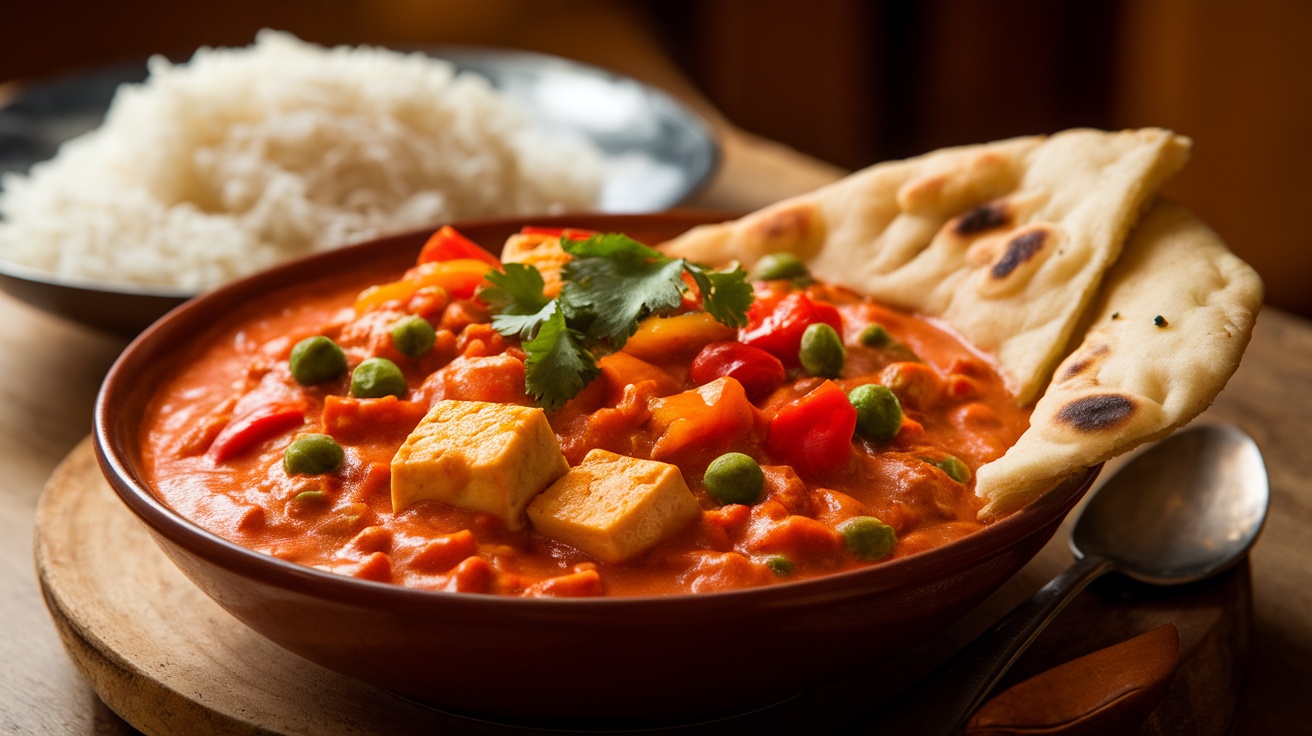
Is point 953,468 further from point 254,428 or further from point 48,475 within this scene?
point 48,475

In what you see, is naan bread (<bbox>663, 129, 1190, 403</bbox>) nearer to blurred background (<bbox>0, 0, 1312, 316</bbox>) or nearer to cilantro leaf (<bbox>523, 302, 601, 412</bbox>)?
cilantro leaf (<bbox>523, 302, 601, 412</bbox>)

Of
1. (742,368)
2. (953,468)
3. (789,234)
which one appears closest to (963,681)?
(953,468)

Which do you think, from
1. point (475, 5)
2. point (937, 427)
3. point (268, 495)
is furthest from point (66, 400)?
point (475, 5)

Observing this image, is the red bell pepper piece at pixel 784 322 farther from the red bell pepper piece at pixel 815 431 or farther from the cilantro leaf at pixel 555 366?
the cilantro leaf at pixel 555 366

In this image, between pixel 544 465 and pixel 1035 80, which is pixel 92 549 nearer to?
pixel 544 465

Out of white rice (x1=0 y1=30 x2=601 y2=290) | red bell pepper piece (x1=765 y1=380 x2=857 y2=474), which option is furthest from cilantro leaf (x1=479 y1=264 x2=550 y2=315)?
white rice (x1=0 y1=30 x2=601 y2=290)

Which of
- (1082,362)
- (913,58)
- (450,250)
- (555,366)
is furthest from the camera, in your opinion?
(913,58)
